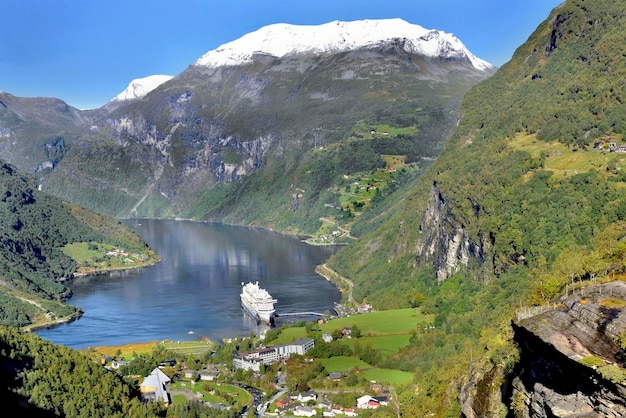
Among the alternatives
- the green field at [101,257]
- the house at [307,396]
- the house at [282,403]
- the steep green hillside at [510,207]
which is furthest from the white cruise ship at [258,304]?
the green field at [101,257]

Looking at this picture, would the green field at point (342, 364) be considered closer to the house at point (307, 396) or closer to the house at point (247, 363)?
the house at point (307, 396)

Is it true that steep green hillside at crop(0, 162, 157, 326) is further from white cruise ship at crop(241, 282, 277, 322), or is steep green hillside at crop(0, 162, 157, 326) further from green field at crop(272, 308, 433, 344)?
green field at crop(272, 308, 433, 344)

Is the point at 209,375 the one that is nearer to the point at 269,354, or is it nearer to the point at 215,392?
the point at 215,392

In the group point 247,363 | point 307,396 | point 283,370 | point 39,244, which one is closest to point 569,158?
point 283,370

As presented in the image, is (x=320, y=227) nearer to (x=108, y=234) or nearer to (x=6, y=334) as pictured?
(x=108, y=234)

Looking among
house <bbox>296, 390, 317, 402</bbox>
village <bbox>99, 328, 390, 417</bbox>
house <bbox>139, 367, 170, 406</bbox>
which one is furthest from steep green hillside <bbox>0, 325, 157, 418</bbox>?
house <bbox>296, 390, 317, 402</bbox>
